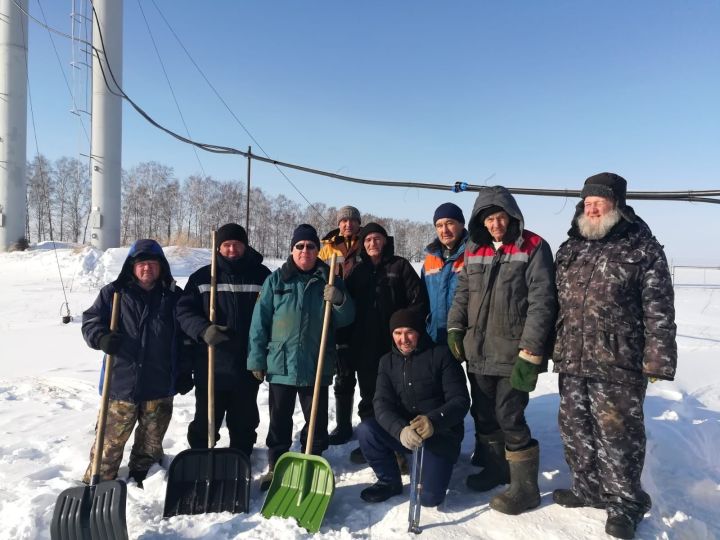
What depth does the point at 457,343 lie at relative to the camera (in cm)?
306

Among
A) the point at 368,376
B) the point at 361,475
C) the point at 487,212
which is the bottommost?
the point at 361,475

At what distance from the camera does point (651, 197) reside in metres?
3.48

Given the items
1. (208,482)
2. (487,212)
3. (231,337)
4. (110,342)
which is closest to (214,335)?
(231,337)

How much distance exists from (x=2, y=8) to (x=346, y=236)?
1011 inches

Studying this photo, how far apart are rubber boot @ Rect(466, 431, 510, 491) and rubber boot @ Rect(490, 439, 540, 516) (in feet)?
0.75

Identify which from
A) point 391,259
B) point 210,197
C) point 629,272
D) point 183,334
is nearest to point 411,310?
point 391,259

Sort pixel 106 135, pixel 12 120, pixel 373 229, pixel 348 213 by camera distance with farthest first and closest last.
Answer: pixel 12 120 < pixel 106 135 < pixel 348 213 < pixel 373 229

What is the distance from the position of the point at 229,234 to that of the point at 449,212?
1675mm

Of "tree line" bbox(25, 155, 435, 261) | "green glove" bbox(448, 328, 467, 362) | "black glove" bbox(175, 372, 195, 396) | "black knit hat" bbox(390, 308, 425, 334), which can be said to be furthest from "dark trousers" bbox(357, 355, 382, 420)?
"tree line" bbox(25, 155, 435, 261)

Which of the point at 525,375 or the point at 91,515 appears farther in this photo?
the point at 525,375

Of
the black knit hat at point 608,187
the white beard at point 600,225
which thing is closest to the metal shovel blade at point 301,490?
the white beard at point 600,225

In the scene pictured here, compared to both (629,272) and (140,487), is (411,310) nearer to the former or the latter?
(629,272)

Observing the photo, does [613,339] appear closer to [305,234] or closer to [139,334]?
[305,234]

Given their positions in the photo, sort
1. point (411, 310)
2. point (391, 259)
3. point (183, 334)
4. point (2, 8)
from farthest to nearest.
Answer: point (2, 8), point (391, 259), point (183, 334), point (411, 310)
